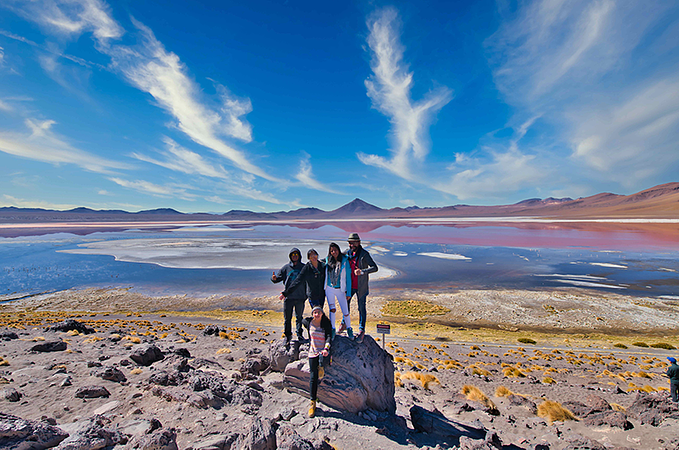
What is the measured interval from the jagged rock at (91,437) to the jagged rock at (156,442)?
0.19 metres

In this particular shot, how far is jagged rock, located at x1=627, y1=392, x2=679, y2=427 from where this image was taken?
4.88m

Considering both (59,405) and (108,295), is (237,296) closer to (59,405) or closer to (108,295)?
(108,295)

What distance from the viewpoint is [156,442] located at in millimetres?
3014

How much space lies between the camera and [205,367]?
6203 millimetres

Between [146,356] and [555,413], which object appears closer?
[555,413]

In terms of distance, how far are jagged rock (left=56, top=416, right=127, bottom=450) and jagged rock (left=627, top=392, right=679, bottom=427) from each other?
7952mm

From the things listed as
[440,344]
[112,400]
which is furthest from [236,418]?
[440,344]

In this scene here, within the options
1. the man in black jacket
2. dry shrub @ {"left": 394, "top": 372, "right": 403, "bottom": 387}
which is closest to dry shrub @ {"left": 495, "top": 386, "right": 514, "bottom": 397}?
dry shrub @ {"left": 394, "top": 372, "right": 403, "bottom": 387}

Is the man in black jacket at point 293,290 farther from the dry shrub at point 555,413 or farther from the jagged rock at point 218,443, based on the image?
the dry shrub at point 555,413

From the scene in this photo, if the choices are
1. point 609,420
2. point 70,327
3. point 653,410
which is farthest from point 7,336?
point 653,410

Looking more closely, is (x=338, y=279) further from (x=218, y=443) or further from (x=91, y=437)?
(x=91, y=437)

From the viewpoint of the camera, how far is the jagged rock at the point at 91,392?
14.2 ft

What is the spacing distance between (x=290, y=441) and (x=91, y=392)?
11.3 ft

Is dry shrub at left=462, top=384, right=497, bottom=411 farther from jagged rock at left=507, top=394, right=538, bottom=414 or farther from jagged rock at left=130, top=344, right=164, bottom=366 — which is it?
jagged rock at left=130, top=344, right=164, bottom=366
